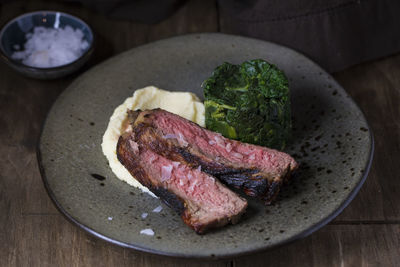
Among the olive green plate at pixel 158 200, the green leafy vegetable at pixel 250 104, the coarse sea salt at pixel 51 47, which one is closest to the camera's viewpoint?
the olive green plate at pixel 158 200

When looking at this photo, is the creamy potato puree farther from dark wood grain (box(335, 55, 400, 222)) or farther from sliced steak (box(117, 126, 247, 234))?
dark wood grain (box(335, 55, 400, 222))

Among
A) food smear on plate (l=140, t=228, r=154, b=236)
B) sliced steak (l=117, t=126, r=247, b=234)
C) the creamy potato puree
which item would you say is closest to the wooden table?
food smear on plate (l=140, t=228, r=154, b=236)

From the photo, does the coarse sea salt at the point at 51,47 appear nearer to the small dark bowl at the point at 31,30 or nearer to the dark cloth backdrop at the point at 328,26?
the small dark bowl at the point at 31,30

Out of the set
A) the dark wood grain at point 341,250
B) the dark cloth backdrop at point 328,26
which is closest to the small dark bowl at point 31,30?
the dark cloth backdrop at point 328,26

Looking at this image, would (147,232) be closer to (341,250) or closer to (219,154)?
(219,154)

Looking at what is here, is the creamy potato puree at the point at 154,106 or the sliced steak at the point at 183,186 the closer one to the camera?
the sliced steak at the point at 183,186

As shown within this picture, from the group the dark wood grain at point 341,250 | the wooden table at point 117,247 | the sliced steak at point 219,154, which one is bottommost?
the dark wood grain at point 341,250

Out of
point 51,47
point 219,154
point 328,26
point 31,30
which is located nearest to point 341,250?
point 219,154
